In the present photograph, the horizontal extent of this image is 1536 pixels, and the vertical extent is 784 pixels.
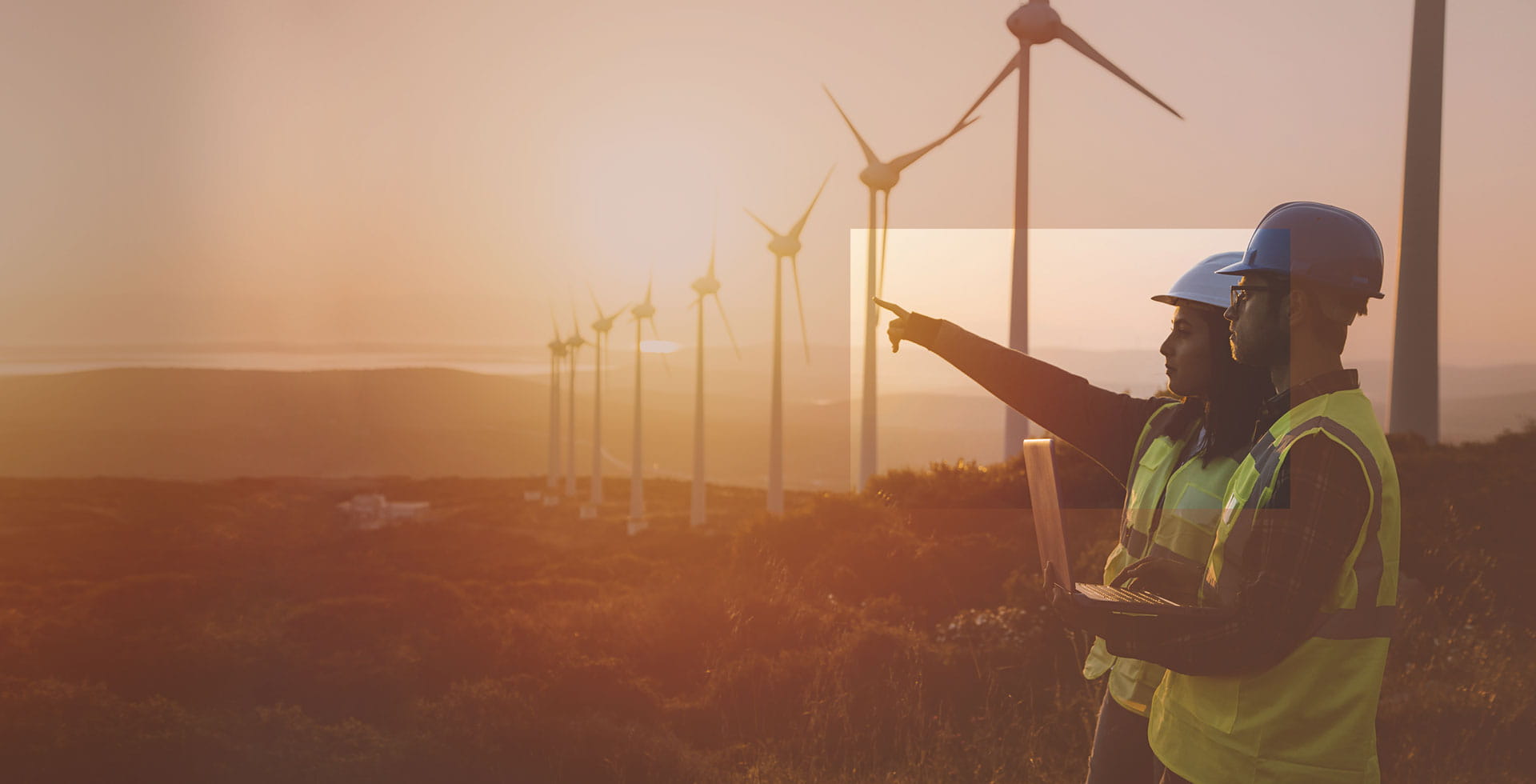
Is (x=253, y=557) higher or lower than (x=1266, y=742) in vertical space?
lower

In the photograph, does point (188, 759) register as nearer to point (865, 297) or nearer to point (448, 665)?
point (448, 665)

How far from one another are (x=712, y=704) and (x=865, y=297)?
26.9m

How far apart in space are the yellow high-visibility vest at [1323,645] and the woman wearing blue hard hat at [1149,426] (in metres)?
0.35

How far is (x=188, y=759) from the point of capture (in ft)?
34.2

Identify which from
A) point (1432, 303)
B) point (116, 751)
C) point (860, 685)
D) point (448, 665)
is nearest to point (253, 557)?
point (448, 665)

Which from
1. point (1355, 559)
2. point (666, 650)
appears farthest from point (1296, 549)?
point (666, 650)

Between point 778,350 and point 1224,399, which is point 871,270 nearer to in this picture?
point 778,350

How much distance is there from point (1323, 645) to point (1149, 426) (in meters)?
1.38

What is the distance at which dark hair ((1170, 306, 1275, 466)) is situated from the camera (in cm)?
336

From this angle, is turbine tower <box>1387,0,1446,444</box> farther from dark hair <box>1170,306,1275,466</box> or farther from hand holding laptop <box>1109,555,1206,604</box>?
hand holding laptop <box>1109,555,1206,604</box>

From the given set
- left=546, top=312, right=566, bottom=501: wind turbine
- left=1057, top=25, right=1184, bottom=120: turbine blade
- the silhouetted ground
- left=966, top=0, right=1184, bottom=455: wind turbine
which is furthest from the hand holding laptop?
left=546, top=312, right=566, bottom=501: wind turbine

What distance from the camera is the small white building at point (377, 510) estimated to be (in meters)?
44.8

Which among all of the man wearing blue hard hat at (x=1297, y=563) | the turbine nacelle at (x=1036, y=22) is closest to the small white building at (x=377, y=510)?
the turbine nacelle at (x=1036, y=22)

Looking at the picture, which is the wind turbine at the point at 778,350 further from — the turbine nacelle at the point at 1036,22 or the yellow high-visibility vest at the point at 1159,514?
the yellow high-visibility vest at the point at 1159,514
